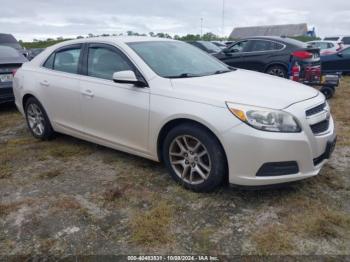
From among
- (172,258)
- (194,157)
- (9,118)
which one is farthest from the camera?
(9,118)

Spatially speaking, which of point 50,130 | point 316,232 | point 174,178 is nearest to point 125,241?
point 174,178

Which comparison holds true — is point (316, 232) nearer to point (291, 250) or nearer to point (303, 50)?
point (291, 250)

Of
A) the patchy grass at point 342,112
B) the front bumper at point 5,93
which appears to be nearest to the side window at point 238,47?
the patchy grass at point 342,112

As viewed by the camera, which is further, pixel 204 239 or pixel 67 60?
pixel 67 60

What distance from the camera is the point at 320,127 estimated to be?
3424 millimetres

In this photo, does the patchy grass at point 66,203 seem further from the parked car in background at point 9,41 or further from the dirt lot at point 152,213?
the parked car in background at point 9,41

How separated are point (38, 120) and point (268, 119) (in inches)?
145

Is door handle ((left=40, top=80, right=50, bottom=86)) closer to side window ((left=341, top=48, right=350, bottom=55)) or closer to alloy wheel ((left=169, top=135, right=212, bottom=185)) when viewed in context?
alloy wheel ((left=169, top=135, right=212, bottom=185))

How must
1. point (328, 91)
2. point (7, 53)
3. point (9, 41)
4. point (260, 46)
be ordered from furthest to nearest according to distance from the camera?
point (9, 41)
point (260, 46)
point (328, 91)
point (7, 53)

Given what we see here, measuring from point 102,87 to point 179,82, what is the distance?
104 cm

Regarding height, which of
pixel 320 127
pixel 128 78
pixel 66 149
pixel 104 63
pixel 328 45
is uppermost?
pixel 328 45

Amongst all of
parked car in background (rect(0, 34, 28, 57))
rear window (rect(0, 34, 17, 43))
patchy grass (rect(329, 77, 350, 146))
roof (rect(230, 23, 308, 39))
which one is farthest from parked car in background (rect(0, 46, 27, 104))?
roof (rect(230, 23, 308, 39))

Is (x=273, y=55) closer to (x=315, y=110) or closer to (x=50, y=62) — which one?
(x=50, y=62)

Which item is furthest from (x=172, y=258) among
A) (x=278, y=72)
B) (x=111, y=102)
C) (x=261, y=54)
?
(x=261, y=54)
